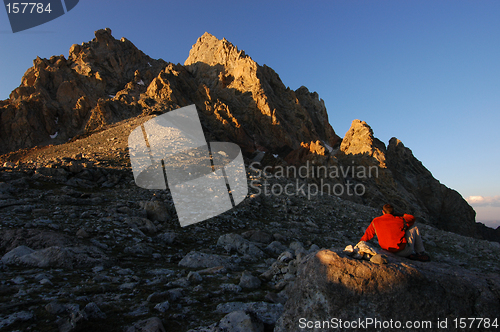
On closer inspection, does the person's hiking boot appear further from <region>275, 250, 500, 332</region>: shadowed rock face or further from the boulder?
the boulder

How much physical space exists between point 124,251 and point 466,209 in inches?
2446

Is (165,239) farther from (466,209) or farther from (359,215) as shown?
(466,209)

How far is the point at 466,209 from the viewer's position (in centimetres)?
4831

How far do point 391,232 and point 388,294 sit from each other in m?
1.85

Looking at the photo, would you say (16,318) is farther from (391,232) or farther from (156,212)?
(156,212)

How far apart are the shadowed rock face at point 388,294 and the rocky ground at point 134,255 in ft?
3.30

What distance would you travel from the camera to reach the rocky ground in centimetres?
388

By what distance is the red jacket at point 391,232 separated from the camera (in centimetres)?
459

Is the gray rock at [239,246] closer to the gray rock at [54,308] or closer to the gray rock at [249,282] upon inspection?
the gray rock at [249,282]

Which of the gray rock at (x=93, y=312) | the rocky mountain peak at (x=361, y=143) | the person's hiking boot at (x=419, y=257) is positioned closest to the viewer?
the gray rock at (x=93, y=312)

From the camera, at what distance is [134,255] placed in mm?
7289

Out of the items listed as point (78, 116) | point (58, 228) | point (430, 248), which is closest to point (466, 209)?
point (430, 248)

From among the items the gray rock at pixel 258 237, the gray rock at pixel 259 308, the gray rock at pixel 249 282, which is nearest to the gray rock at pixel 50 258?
the gray rock at pixel 249 282

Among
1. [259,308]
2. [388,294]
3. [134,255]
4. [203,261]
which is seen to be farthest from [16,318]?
[388,294]
